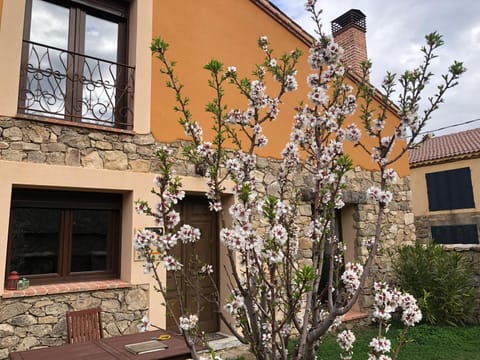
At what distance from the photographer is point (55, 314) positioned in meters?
3.78

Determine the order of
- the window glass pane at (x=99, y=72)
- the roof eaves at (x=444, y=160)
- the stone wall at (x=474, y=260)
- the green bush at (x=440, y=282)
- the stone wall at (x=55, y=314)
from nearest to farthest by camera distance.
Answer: the stone wall at (x=55, y=314) < the window glass pane at (x=99, y=72) < the green bush at (x=440, y=282) < the stone wall at (x=474, y=260) < the roof eaves at (x=444, y=160)

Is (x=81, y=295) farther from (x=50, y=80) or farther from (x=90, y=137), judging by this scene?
(x=50, y=80)

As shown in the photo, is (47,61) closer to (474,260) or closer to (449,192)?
(474,260)

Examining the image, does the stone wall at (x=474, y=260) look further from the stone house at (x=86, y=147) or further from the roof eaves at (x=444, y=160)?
the roof eaves at (x=444, y=160)

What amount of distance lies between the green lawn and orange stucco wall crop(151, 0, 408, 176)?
3.12 meters

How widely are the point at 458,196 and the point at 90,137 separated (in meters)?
13.2

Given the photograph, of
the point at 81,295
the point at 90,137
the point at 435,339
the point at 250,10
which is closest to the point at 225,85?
the point at 250,10

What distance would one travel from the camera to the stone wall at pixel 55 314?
3543 millimetres

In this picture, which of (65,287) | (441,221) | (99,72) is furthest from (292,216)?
(441,221)

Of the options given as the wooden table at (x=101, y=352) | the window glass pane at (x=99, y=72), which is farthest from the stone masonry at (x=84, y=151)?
the wooden table at (x=101, y=352)

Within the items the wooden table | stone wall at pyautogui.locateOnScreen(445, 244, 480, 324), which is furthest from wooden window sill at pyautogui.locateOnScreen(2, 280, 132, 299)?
stone wall at pyautogui.locateOnScreen(445, 244, 480, 324)

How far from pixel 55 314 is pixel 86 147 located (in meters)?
1.90

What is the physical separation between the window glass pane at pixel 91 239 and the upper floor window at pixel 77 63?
47.3 inches

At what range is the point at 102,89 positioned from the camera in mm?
4562
